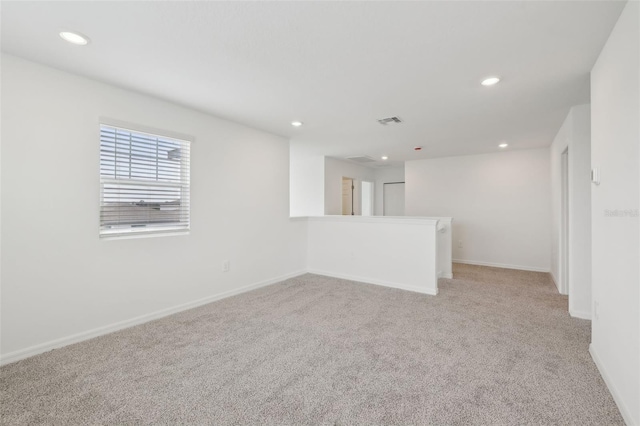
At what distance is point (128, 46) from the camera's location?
6.48 ft


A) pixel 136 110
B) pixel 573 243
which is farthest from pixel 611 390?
pixel 136 110

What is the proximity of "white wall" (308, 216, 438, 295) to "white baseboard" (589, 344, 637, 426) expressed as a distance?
1.74m

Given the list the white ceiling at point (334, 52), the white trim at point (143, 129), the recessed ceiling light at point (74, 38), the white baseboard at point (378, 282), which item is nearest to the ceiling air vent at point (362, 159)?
the white baseboard at point (378, 282)

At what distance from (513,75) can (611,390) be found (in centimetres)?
233

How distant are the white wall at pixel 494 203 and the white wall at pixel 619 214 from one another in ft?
11.7

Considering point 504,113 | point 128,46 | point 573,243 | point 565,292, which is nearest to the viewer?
point 128,46

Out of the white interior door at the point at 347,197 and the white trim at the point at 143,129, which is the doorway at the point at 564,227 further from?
the white trim at the point at 143,129

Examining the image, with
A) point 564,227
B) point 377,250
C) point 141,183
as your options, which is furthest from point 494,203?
point 141,183

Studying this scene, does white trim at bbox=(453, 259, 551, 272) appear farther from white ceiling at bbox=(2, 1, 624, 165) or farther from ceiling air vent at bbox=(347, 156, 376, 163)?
white ceiling at bbox=(2, 1, 624, 165)

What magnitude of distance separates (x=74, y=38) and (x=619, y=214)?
11.7 ft

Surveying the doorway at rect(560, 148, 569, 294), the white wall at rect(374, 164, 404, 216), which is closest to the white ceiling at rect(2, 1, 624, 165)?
the doorway at rect(560, 148, 569, 294)

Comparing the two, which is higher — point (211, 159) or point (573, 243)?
point (211, 159)

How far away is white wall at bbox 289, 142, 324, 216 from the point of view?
20.2 feet

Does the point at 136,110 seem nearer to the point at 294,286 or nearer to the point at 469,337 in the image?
the point at 294,286
